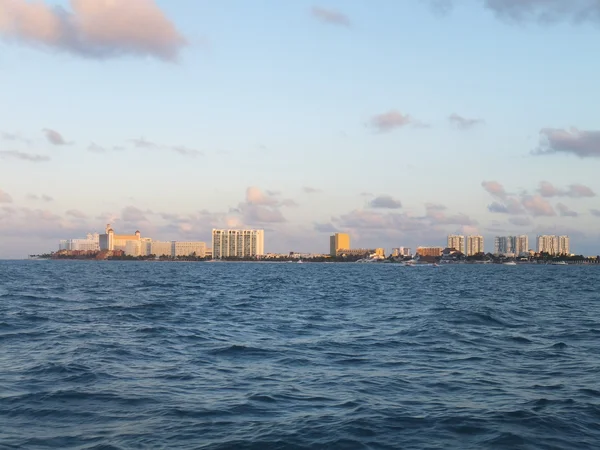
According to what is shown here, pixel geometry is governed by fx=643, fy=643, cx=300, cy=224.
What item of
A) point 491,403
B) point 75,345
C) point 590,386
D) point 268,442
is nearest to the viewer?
point 268,442

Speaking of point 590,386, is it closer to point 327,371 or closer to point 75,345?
point 327,371

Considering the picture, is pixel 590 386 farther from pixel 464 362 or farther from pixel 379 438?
pixel 379 438

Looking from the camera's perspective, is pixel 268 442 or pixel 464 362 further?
pixel 464 362

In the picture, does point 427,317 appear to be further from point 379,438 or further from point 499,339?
point 379,438

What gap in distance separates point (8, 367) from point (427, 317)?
75.4 ft

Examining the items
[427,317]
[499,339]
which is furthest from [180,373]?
[427,317]

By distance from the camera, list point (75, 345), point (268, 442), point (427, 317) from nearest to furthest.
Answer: point (268, 442) → point (75, 345) → point (427, 317)

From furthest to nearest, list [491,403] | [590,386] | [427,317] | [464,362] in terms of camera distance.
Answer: [427,317] → [464,362] → [590,386] → [491,403]

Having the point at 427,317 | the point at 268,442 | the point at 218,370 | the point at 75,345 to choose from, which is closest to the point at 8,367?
the point at 75,345

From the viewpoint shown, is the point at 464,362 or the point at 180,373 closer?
the point at 180,373

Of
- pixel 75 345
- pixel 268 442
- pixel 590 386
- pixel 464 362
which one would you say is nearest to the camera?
pixel 268 442

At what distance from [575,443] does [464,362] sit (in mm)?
8676

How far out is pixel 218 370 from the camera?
19.6 metres

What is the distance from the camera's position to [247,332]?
2891 centimetres
